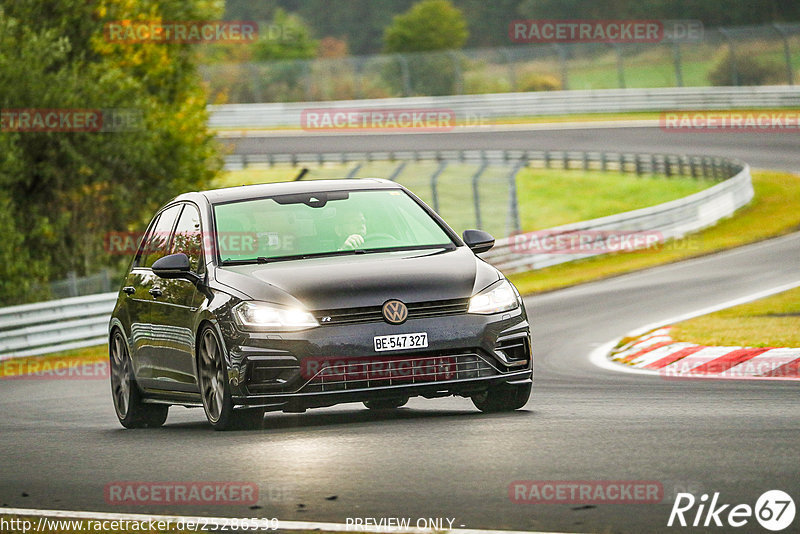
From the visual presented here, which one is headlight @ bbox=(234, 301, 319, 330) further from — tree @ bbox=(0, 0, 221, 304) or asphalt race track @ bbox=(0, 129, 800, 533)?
tree @ bbox=(0, 0, 221, 304)

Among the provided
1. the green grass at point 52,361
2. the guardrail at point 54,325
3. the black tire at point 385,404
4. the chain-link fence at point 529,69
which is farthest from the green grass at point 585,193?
the black tire at point 385,404

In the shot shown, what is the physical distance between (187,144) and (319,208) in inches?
921

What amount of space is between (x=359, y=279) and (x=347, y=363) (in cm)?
55

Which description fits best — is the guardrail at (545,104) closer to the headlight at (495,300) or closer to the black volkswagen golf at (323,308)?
the black volkswagen golf at (323,308)

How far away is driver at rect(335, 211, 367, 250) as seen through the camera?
9.97 metres

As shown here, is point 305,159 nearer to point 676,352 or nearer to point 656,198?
point 656,198

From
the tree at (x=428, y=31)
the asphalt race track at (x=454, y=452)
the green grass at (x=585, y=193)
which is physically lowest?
the asphalt race track at (x=454, y=452)

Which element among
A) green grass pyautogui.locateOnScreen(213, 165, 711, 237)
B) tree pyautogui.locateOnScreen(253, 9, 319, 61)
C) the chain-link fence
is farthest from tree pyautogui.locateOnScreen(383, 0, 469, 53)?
green grass pyautogui.locateOnScreen(213, 165, 711, 237)

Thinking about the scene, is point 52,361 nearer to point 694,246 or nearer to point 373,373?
point 373,373

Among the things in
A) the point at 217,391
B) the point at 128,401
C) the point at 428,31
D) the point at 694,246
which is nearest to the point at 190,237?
the point at 217,391

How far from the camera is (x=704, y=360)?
13.4m

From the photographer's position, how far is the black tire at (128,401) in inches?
→ 436

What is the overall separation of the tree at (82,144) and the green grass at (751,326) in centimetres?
1376

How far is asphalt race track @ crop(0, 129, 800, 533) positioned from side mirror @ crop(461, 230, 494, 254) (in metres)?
1.17
